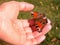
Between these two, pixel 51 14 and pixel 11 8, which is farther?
pixel 51 14

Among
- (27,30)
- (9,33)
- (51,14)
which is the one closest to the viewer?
(9,33)

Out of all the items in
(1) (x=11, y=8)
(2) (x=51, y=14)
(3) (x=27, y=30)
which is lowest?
(2) (x=51, y=14)

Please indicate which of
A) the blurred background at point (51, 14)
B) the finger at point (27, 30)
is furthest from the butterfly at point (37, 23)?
the blurred background at point (51, 14)

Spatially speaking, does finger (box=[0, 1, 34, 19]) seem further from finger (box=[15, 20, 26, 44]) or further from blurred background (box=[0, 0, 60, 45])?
blurred background (box=[0, 0, 60, 45])

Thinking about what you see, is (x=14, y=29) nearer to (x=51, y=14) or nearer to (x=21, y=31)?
(x=21, y=31)

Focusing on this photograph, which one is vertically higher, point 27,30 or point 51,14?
point 27,30

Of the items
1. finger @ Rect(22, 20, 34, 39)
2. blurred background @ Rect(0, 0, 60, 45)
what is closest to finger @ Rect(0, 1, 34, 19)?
finger @ Rect(22, 20, 34, 39)

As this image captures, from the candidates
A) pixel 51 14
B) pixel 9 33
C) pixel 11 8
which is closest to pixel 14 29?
pixel 9 33

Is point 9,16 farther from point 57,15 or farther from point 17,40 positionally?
point 57,15
